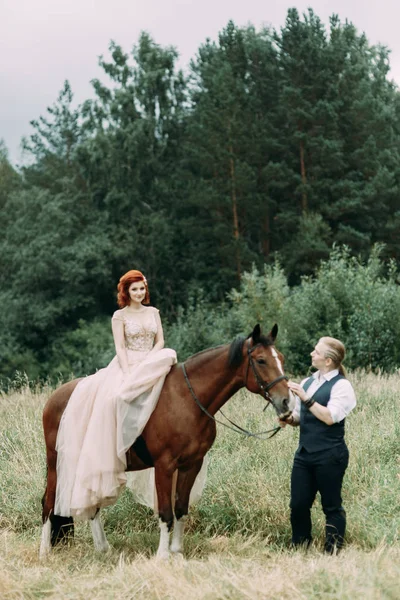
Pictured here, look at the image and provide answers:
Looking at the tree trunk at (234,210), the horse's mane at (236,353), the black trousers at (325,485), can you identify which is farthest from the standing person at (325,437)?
the tree trunk at (234,210)

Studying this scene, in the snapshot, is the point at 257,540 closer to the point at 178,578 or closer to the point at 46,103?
the point at 178,578

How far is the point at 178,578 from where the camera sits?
15.9ft

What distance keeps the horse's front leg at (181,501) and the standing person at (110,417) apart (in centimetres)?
50

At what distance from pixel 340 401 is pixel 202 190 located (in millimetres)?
29993

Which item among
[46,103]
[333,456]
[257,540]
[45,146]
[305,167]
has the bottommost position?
[257,540]

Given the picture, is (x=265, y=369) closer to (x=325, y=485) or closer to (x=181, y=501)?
(x=325, y=485)

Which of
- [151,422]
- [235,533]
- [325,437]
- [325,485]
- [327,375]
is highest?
[327,375]

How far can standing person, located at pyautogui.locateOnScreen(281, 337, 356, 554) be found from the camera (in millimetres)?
5625

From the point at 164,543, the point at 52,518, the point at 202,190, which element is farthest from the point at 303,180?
the point at 164,543

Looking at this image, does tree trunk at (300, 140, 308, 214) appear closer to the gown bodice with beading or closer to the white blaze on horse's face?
the gown bodice with beading

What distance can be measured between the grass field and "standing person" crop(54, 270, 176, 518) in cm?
58

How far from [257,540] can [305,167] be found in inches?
1163

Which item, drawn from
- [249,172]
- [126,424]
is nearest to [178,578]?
[126,424]

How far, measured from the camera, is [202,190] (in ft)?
115
